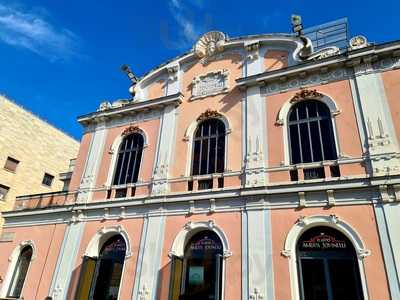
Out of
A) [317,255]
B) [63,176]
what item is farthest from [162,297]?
[63,176]

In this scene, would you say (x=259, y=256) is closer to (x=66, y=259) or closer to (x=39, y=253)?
(x=66, y=259)

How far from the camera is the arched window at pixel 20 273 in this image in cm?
1301

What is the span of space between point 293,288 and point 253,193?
3084 mm

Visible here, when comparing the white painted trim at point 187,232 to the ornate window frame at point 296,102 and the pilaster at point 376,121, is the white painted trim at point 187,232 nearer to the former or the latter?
the ornate window frame at point 296,102

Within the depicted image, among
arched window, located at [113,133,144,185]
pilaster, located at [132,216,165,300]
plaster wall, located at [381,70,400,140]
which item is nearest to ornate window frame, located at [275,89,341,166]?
plaster wall, located at [381,70,400,140]

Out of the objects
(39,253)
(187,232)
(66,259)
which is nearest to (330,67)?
(187,232)

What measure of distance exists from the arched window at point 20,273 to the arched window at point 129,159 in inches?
211

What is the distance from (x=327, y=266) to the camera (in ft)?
28.1

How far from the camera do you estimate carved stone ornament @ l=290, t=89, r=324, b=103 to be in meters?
11.0

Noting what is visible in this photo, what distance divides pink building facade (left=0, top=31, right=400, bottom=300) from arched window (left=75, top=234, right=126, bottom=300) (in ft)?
0.17

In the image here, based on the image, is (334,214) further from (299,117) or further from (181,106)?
(181,106)

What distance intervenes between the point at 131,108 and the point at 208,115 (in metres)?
4.32

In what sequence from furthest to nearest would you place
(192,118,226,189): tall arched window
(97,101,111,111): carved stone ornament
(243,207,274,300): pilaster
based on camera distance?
1. (97,101,111,111): carved stone ornament
2. (192,118,226,189): tall arched window
3. (243,207,274,300): pilaster

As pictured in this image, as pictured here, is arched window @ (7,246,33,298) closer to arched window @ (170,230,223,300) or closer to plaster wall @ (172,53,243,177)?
arched window @ (170,230,223,300)
